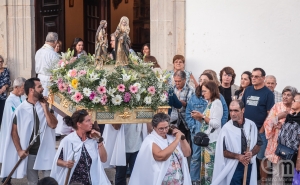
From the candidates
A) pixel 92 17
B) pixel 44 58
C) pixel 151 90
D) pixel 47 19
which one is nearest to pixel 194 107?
pixel 151 90

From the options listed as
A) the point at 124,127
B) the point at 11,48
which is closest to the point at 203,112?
the point at 124,127

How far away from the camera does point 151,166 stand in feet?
37.1

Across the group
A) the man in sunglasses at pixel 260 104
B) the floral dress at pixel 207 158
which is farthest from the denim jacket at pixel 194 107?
the man in sunglasses at pixel 260 104

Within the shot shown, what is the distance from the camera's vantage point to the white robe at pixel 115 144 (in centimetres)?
1285

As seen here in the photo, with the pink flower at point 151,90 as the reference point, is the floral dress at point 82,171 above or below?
below

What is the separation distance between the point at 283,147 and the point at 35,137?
10.5ft

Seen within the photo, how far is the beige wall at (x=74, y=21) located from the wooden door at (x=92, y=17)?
1282 millimetres

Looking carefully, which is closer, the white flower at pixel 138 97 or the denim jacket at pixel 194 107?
the white flower at pixel 138 97

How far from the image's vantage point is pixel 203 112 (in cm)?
1327

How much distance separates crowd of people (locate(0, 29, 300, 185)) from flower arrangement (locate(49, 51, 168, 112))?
0.34 meters

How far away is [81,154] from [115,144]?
1.85m

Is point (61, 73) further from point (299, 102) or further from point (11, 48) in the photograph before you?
point (11, 48)

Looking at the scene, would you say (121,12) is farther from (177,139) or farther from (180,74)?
(177,139)

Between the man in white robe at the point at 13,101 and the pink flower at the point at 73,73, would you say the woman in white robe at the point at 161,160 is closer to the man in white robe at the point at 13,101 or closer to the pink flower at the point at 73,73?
the pink flower at the point at 73,73
